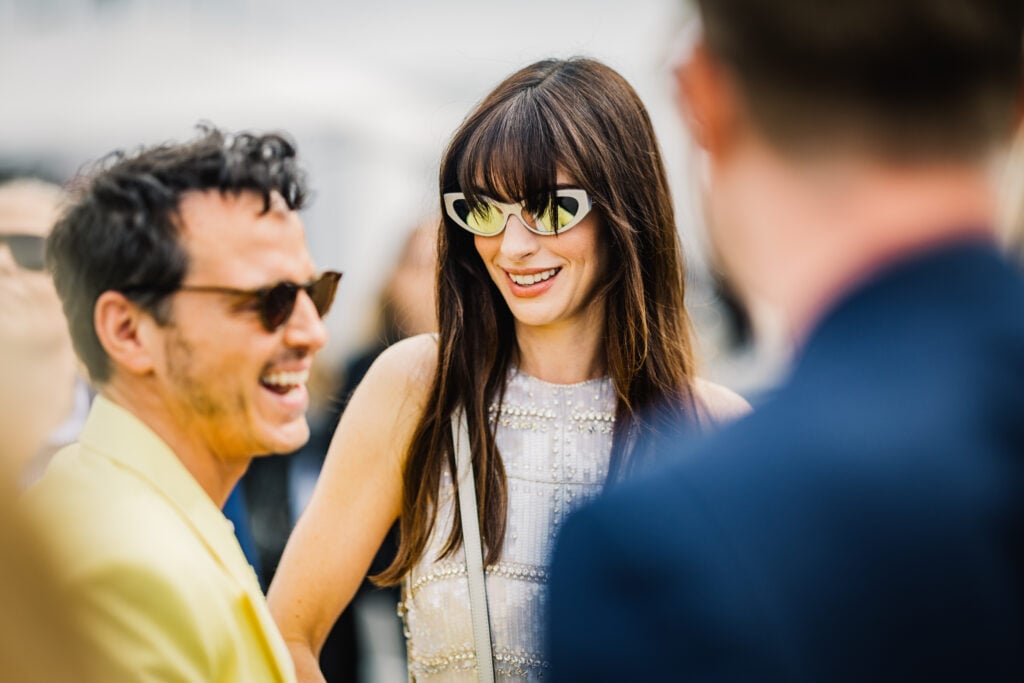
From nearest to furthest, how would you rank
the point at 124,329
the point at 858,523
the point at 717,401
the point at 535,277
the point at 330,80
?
the point at 858,523 → the point at 124,329 → the point at 535,277 → the point at 717,401 → the point at 330,80

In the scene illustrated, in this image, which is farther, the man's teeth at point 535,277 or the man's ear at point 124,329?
the man's teeth at point 535,277

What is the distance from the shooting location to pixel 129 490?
5.44 feet

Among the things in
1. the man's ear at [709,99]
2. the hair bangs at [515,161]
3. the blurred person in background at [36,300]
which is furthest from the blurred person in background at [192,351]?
the man's ear at [709,99]

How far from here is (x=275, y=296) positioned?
6.11 ft

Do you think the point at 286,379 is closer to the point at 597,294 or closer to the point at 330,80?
the point at 597,294

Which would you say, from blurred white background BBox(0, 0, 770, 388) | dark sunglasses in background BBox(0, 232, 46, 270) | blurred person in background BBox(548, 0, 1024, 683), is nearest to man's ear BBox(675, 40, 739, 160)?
blurred person in background BBox(548, 0, 1024, 683)

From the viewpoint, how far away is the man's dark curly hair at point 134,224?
1.76 m

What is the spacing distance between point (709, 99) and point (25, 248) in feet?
6.37

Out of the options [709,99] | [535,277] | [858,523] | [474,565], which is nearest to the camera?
[858,523]

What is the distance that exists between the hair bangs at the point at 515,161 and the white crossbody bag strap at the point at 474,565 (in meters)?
0.61

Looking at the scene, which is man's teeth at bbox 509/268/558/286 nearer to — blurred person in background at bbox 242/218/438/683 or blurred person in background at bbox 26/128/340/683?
blurred person in background at bbox 26/128/340/683

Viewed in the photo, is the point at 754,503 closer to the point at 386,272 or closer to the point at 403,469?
the point at 403,469

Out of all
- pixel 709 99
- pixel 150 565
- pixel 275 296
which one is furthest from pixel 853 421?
pixel 275 296

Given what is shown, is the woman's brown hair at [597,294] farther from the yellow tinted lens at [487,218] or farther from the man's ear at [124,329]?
the man's ear at [124,329]
